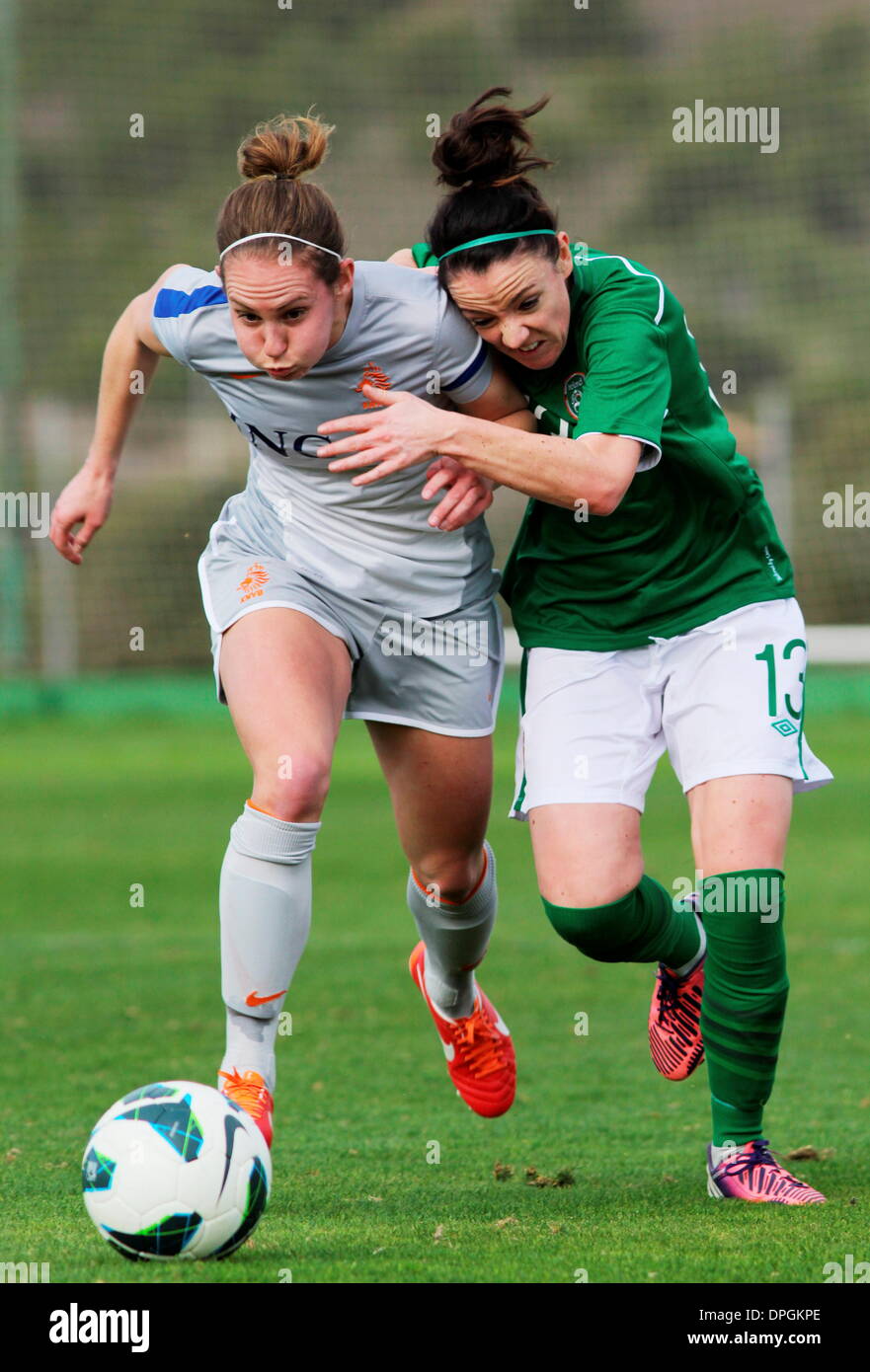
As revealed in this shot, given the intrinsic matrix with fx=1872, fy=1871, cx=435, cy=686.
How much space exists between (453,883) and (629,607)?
2.97 ft

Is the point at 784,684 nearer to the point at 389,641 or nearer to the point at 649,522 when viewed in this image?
the point at 649,522

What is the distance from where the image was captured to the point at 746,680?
4.27 m

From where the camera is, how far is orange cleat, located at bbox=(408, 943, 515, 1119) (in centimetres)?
495

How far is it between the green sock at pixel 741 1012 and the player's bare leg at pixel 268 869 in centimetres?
90

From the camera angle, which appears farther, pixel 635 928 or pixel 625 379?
pixel 635 928

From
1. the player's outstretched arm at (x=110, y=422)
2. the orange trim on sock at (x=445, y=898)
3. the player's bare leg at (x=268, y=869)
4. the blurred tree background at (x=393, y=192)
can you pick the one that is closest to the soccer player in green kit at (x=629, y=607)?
the orange trim on sock at (x=445, y=898)

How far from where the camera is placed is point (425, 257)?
14.6ft

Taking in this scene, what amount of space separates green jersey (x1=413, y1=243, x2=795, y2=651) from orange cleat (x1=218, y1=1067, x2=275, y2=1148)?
132 cm

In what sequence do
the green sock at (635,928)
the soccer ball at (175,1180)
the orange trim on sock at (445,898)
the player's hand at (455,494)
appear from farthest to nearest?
the orange trim on sock at (445,898), the green sock at (635,928), the player's hand at (455,494), the soccer ball at (175,1180)

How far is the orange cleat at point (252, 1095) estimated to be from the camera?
146 inches

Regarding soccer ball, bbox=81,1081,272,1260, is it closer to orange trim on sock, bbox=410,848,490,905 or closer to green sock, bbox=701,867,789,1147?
green sock, bbox=701,867,789,1147

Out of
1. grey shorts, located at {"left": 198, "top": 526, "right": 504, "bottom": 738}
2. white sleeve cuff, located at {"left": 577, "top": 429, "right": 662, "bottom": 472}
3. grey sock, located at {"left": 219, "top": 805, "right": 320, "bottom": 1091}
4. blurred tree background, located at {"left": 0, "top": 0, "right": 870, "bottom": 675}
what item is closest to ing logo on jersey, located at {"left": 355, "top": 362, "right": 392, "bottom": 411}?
grey shorts, located at {"left": 198, "top": 526, "right": 504, "bottom": 738}

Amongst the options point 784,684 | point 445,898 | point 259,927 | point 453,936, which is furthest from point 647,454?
point 453,936

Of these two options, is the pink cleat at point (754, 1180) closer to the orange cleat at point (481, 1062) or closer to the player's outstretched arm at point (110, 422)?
→ the orange cleat at point (481, 1062)
